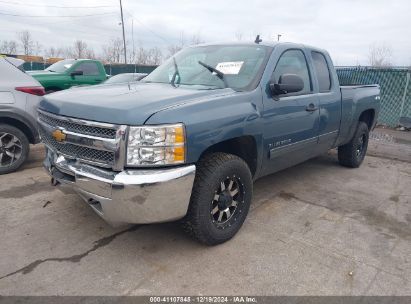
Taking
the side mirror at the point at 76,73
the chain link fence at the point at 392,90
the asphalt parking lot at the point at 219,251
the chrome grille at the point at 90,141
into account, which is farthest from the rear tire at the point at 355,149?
the side mirror at the point at 76,73

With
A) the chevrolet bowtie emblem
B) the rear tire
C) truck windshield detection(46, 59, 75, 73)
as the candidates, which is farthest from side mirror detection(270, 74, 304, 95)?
truck windshield detection(46, 59, 75, 73)

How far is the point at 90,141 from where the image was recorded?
8.66 feet

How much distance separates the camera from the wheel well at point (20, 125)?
15.8 ft

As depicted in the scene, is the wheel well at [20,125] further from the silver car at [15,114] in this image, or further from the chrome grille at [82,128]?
the chrome grille at [82,128]

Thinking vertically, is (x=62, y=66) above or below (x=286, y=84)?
above

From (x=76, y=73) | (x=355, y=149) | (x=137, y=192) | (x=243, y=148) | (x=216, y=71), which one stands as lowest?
(x=355, y=149)

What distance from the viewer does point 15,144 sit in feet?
15.9

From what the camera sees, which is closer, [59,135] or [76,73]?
[59,135]

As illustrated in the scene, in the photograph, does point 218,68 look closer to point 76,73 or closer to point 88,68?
point 76,73

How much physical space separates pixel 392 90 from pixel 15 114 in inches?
433

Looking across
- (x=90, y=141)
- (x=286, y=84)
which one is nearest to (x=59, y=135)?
(x=90, y=141)

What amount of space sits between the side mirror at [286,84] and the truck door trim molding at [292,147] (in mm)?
616

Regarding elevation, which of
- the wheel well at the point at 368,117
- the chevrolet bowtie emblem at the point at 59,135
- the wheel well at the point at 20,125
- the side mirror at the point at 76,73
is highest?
the side mirror at the point at 76,73

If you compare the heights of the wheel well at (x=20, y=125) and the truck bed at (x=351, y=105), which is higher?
the truck bed at (x=351, y=105)
